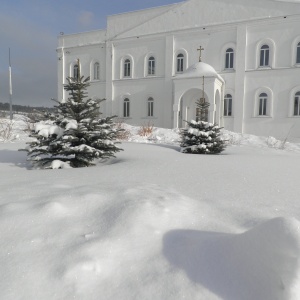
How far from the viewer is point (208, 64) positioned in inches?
714

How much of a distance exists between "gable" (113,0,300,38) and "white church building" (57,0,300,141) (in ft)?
0.19

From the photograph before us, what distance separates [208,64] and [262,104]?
4.71 meters

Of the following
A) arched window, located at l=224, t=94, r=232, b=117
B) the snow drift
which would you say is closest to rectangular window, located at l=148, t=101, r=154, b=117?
arched window, located at l=224, t=94, r=232, b=117

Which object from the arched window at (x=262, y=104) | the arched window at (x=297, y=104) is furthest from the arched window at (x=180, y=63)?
the arched window at (x=297, y=104)

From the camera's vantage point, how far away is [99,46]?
21734 mm

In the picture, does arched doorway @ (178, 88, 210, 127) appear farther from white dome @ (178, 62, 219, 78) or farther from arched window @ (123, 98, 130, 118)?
arched window @ (123, 98, 130, 118)

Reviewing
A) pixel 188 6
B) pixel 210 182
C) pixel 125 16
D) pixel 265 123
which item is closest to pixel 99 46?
pixel 125 16

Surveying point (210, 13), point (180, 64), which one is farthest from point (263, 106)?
point (210, 13)

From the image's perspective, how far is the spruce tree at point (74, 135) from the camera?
15.6ft

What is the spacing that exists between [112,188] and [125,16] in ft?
70.3

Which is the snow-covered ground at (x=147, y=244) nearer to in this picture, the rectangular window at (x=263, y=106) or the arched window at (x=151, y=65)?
the rectangular window at (x=263, y=106)

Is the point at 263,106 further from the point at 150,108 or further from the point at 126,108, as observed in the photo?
the point at 126,108

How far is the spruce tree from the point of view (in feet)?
15.6

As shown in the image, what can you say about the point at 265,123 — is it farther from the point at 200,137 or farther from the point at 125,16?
the point at 125,16
